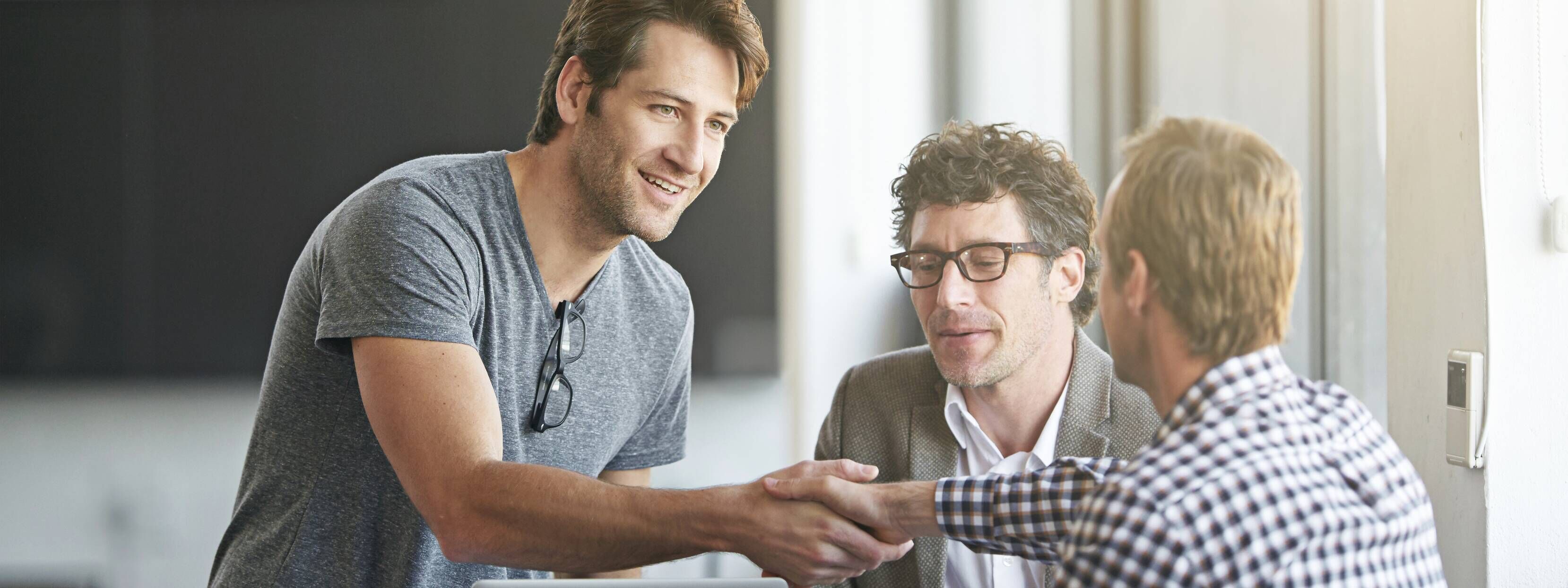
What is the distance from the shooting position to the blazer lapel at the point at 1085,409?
5.25 ft

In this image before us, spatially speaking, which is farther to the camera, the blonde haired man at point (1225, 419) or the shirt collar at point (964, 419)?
the shirt collar at point (964, 419)

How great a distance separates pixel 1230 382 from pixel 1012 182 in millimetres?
890

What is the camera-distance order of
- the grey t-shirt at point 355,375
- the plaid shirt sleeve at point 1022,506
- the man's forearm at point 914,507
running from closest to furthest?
the plaid shirt sleeve at point 1022,506 < the man's forearm at point 914,507 < the grey t-shirt at point 355,375

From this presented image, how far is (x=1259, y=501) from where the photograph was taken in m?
0.79

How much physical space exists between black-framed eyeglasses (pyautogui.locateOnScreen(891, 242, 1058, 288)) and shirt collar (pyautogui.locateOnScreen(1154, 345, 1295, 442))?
30.4 inches

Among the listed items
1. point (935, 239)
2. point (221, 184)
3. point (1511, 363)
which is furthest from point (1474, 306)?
point (221, 184)

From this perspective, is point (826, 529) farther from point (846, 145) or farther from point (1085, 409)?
point (846, 145)

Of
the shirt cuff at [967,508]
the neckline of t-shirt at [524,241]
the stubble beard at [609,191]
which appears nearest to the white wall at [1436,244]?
the shirt cuff at [967,508]

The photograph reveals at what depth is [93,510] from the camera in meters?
2.34

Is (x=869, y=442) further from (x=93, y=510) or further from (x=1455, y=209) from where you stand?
(x=93, y=510)

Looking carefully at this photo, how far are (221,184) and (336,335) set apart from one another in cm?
117

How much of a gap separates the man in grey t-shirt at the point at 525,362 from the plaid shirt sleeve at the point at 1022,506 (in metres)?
0.14

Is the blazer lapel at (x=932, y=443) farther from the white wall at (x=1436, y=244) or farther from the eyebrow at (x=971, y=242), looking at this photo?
the white wall at (x=1436, y=244)

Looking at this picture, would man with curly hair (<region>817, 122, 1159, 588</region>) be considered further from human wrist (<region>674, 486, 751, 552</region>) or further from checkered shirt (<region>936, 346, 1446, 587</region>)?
checkered shirt (<region>936, 346, 1446, 587</region>)
